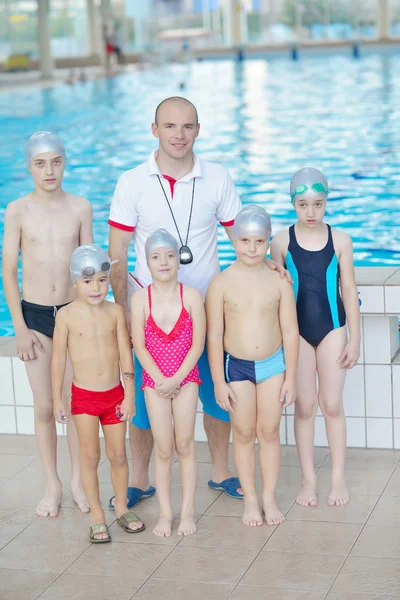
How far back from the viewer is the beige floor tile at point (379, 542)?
3.38 metres

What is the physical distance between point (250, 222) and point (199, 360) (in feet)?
2.36

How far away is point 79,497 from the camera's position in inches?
158

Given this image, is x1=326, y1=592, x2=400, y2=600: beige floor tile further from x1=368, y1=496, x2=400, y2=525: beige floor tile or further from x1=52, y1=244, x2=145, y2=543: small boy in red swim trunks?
x1=52, y1=244, x2=145, y2=543: small boy in red swim trunks

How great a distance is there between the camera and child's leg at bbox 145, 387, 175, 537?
3.67 m

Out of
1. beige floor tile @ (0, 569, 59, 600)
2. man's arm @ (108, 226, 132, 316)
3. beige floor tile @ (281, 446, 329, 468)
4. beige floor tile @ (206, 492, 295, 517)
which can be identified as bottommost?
beige floor tile @ (281, 446, 329, 468)

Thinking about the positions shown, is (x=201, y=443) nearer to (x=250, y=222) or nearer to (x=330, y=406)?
(x=330, y=406)

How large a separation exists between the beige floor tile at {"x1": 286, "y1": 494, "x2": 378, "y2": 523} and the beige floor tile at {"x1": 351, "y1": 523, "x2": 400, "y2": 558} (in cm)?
11

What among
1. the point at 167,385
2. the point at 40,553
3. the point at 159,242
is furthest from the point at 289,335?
the point at 40,553

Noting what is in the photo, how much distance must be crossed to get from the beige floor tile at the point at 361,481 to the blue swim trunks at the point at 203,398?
526 millimetres

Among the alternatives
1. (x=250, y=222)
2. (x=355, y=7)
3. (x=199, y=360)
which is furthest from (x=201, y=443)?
(x=355, y=7)

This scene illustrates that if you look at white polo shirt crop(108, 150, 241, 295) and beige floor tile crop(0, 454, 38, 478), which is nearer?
white polo shirt crop(108, 150, 241, 295)

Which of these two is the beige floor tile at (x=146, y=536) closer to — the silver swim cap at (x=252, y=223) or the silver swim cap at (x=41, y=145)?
the silver swim cap at (x=252, y=223)

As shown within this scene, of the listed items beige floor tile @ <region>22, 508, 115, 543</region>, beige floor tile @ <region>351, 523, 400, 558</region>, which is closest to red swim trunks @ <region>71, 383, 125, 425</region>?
beige floor tile @ <region>22, 508, 115, 543</region>

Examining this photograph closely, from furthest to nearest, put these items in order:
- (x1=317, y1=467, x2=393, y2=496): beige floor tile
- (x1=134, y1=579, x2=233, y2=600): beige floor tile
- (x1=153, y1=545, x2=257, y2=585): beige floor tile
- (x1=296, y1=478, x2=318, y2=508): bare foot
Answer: (x1=317, y1=467, x2=393, y2=496): beige floor tile → (x1=296, y1=478, x2=318, y2=508): bare foot → (x1=153, y1=545, x2=257, y2=585): beige floor tile → (x1=134, y1=579, x2=233, y2=600): beige floor tile
